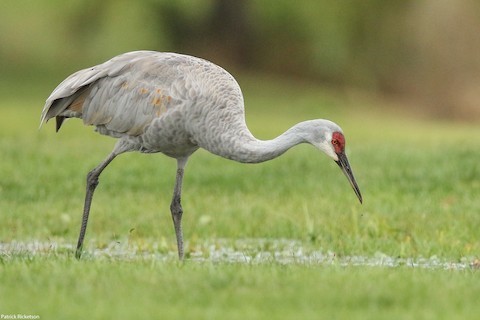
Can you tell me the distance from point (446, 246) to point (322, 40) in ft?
62.4

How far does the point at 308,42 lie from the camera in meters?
29.3

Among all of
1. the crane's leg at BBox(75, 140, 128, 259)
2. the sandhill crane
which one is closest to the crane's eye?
the sandhill crane

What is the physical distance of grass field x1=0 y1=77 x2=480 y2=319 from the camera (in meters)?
5.25

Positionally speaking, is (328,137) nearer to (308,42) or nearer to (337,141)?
(337,141)

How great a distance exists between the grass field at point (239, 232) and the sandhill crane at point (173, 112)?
783 mm

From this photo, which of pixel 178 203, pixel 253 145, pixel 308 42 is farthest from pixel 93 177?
pixel 308 42

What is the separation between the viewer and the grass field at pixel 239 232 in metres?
5.25

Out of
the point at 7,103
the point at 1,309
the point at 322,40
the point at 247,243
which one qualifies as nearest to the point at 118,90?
the point at 247,243

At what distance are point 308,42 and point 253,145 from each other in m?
21.8

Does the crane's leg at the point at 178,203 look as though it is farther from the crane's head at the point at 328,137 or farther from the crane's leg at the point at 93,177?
the crane's head at the point at 328,137

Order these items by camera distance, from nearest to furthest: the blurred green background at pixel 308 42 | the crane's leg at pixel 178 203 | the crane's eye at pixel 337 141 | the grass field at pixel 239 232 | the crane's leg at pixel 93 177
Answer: the grass field at pixel 239 232 < the crane's eye at pixel 337 141 < the crane's leg at pixel 93 177 < the crane's leg at pixel 178 203 < the blurred green background at pixel 308 42

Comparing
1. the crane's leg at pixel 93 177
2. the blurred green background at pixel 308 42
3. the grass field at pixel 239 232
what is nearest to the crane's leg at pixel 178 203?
the grass field at pixel 239 232

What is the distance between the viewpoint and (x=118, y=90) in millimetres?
8500

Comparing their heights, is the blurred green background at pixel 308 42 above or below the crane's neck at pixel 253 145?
above
